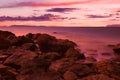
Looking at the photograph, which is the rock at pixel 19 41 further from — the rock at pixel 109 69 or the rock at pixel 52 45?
the rock at pixel 109 69

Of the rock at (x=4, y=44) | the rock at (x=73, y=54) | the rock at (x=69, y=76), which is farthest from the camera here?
the rock at (x=4, y=44)

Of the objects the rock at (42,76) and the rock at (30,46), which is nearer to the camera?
the rock at (42,76)

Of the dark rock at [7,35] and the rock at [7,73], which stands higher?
the dark rock at [7,35]

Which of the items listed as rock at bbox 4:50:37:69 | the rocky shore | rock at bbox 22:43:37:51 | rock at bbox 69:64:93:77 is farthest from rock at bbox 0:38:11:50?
rock at bbox 69:64:93:77

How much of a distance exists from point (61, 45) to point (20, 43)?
108 inches

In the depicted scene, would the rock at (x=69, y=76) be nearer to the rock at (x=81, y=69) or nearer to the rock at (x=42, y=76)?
the rock at (x=42, y=76)

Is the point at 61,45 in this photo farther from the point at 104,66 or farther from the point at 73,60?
the point at 104,66

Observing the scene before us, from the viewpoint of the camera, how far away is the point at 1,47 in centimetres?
1722

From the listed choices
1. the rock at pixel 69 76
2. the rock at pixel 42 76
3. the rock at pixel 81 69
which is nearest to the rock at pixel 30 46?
the rock at pixel 81 69

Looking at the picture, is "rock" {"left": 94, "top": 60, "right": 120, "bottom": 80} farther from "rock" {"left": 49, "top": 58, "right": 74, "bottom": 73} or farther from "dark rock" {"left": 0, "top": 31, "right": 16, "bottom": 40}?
"dark rock" {"left": 0, "top": 31, "right": 16, "bottom": 40}

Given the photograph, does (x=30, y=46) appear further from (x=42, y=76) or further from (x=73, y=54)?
(x=42, y=76)

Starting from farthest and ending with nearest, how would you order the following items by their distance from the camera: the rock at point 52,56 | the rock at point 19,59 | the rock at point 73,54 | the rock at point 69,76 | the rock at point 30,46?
the rock at point 30,46 → the rock at point 73,54 → the rock at point 52,56 → the rock at point 19,59 → the rock at point 69,76

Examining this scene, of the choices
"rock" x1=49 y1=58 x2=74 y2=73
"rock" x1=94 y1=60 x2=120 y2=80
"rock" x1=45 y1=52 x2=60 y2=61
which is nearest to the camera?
"rock" x1=94 y1=60 x2=120 y2=80

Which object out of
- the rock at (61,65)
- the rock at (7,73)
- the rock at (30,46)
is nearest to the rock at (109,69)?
the rock at (61,65)
